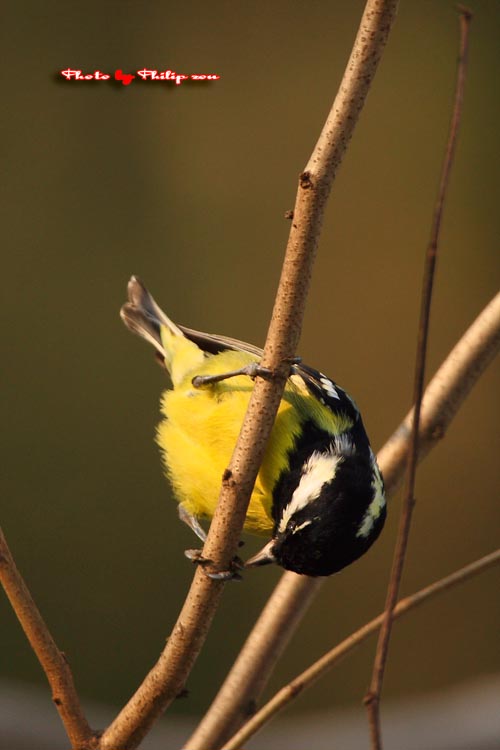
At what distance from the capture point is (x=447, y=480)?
3182mm

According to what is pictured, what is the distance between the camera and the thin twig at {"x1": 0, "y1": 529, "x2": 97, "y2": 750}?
101 cm

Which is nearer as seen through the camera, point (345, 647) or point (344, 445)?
point (345, 647)

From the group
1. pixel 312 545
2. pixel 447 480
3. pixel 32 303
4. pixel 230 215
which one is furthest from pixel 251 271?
pixel 312 545

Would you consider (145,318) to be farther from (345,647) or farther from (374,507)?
(345,647)

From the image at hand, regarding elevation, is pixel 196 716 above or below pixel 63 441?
below

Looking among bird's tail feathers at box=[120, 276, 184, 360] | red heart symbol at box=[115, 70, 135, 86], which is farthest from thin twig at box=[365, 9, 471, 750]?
red heart symbol at box=[115, 70, 135, 86]

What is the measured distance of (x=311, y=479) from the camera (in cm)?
130

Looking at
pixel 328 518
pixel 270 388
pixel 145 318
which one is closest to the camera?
pixel 270 388

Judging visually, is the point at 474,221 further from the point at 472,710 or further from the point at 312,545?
the point at 312,545

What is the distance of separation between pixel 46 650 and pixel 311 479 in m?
0.44

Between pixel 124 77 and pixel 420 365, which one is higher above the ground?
pixel 124 77

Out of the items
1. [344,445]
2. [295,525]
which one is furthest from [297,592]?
[344,445]

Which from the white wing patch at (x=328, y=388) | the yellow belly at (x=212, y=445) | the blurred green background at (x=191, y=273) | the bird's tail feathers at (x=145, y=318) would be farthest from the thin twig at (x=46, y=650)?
the blurred green background at (x=191, y=273)

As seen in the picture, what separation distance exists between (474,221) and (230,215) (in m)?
0.85
